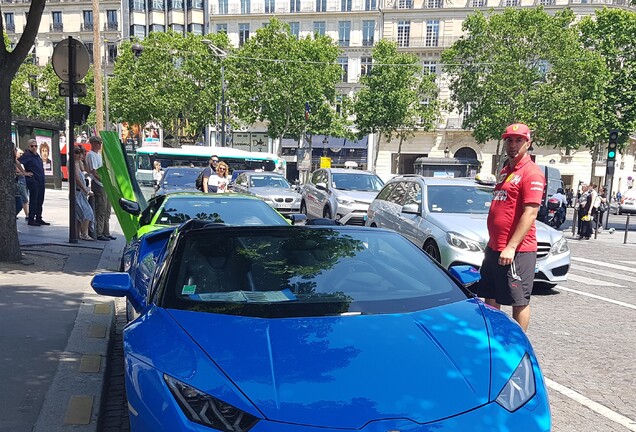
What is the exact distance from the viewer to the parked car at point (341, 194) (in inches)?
550

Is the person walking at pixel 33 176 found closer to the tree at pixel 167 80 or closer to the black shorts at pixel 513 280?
the black shorts at pixel 513 280

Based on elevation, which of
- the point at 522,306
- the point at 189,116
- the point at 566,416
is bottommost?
the point at 566,416

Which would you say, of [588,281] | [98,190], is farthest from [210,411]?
[98,190]

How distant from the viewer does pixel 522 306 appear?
4676 mm

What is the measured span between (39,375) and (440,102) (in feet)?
163

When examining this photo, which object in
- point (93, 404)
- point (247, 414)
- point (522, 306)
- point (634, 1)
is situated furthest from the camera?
point (634, 1)

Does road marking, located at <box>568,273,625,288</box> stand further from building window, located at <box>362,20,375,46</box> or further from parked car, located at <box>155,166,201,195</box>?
building window, located at <box>362,20,375,46</box>

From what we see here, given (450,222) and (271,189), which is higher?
(450,222)

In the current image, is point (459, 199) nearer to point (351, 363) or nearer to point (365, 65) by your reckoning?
point (351, 363)

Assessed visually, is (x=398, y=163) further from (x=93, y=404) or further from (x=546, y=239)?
(x=93, y=404)

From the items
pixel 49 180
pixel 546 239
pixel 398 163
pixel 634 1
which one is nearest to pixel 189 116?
pixel 398 163

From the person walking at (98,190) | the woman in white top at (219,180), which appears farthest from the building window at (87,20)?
the person walking at (98,190)

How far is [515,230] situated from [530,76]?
3999 cm

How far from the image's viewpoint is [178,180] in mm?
16062
